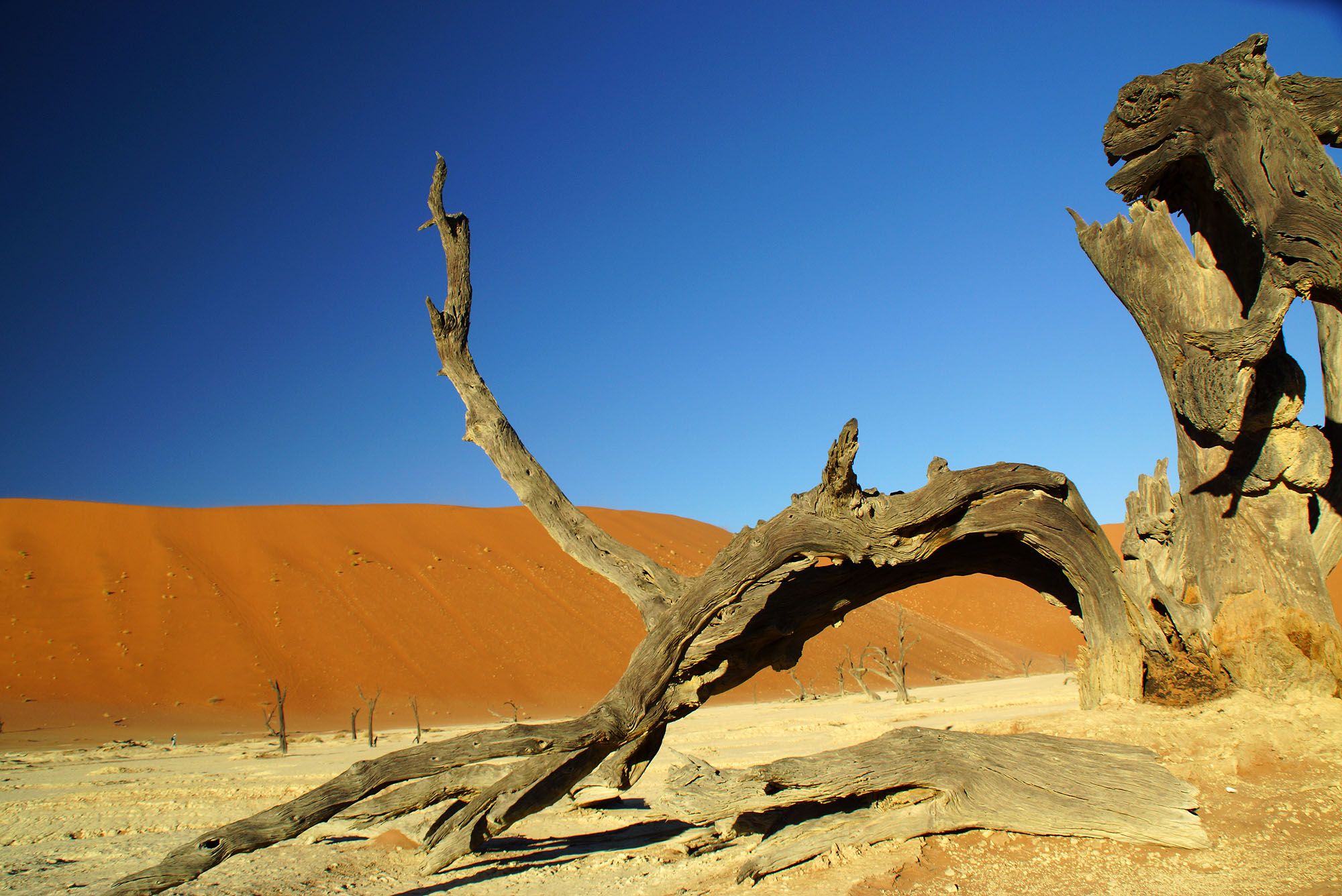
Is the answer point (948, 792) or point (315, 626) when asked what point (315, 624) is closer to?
point (315, 626)

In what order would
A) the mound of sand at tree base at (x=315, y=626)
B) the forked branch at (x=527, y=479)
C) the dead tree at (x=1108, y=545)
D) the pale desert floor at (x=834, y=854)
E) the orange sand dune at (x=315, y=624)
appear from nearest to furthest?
the pale desert floor at (x=834, y=854), the dead tree at (x=1108, y=545), the forked branch at (x=527, y=479), the mound of sand at tree base at (x=315, y=626), the orange sand dune at (x=315, y=624)

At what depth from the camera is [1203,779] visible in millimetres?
4793

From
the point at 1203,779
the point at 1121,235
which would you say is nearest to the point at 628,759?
the point at 1203,779

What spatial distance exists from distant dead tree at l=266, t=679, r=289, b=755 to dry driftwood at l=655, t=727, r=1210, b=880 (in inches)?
564

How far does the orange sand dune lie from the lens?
2556cm

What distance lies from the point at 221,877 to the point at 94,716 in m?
22.1

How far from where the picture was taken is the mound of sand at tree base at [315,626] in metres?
25.4

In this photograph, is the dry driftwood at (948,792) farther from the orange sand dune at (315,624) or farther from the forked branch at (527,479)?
the orange sand dune at (315,624)

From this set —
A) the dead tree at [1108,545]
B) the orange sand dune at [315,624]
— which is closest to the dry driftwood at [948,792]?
the dead tree at [1108,545]

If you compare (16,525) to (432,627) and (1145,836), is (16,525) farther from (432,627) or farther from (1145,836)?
(1145,836)

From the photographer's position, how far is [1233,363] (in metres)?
5.14

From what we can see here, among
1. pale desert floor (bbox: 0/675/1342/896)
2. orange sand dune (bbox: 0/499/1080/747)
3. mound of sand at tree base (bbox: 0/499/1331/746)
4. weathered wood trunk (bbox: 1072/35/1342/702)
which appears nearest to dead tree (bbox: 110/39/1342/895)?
weathered wood trunk (bbox: 1072/35/1342/702)

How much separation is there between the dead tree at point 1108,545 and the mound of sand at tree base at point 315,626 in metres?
20.2

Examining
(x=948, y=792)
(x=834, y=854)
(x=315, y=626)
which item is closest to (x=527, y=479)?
(x=834, y=854)
